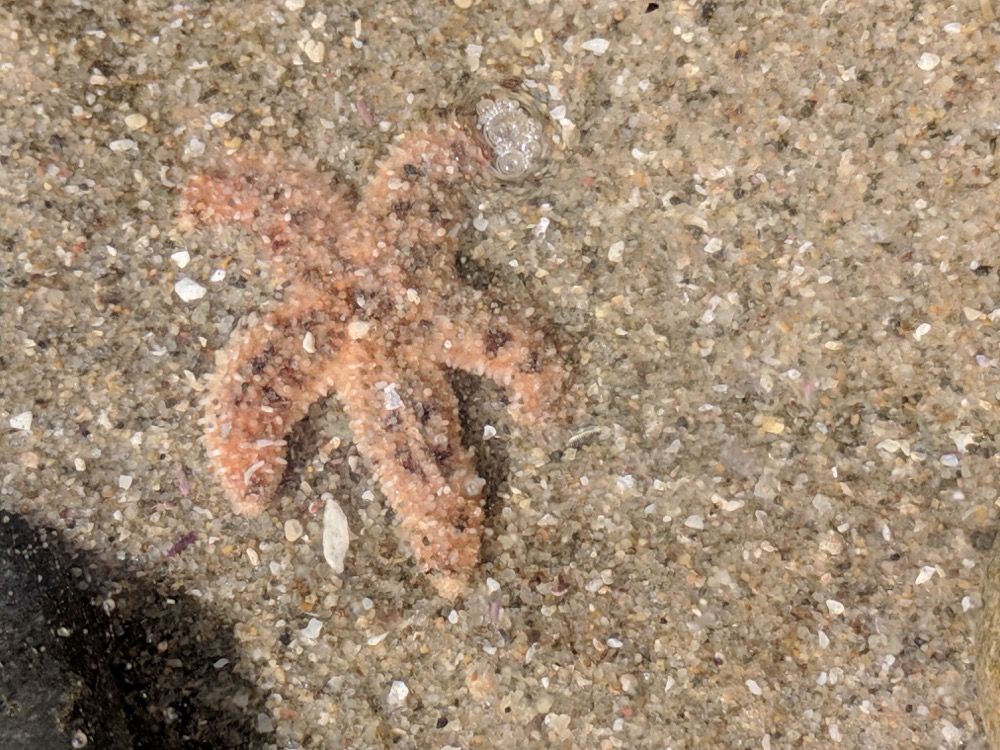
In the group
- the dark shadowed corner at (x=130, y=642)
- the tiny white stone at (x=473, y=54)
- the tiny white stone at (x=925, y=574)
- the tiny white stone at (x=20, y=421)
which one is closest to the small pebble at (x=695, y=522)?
the tiny white stone at (x=925, y=574)

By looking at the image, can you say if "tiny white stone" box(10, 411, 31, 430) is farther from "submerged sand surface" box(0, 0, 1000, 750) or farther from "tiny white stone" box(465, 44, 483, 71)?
"tiny white stone" box(465, 44, 483, 71)

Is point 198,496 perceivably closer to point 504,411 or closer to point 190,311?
point 190,311

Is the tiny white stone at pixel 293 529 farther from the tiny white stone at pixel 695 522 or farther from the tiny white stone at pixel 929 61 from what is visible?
the tiny white stone at pixel 929 61

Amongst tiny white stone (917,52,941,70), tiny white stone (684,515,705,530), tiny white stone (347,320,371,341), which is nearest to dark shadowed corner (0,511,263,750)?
tiny white stone (347,320,371,341)

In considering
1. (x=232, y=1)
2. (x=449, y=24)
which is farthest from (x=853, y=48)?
(x=232, y=1)

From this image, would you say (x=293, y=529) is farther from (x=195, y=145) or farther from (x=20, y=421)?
(x=195, y=145)

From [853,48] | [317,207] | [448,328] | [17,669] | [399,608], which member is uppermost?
[853,48]
